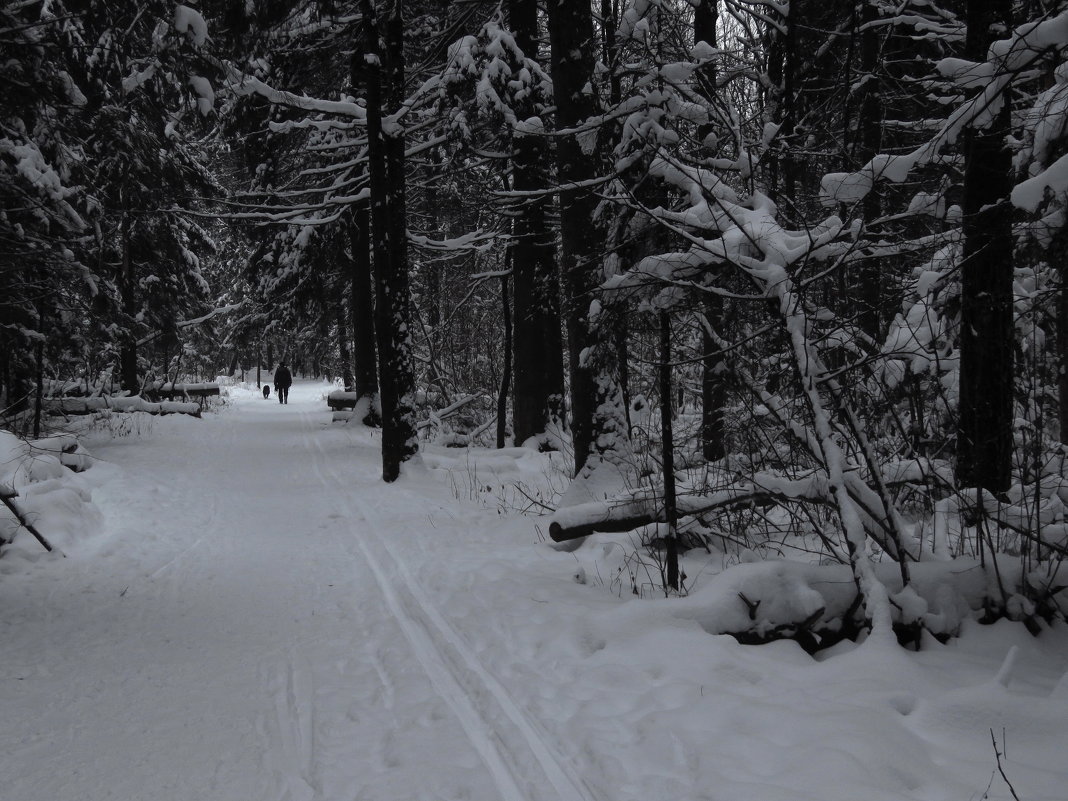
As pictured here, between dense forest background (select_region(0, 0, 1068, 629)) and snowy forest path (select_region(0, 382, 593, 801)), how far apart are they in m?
2.08

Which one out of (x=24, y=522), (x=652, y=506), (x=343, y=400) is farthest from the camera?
(x=343, y=400)

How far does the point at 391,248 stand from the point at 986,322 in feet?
30.8

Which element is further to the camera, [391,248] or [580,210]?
[391,248]

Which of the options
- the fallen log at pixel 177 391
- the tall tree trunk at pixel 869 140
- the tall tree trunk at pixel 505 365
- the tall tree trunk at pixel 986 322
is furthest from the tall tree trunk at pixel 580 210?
the fallen log at pixel 177 391

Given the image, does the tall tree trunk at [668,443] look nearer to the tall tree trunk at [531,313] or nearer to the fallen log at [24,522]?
the fallen log at [24,522]

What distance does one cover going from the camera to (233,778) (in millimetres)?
3348

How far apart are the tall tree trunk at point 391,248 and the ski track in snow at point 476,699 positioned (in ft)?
18.0

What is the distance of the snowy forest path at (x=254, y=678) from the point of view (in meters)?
3.36

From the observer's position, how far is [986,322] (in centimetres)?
532

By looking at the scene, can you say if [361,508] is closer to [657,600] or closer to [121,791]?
[657,600]

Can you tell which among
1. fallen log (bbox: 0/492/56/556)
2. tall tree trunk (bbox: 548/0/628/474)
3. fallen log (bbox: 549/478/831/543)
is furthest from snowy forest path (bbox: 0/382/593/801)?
tall tree trunk (bbox: 548/0/628/474)

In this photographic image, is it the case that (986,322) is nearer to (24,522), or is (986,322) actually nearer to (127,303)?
(24,522)

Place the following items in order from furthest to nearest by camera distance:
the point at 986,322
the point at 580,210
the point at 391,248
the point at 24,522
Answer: the point at 391,248 < the point at 580,210 < the point at 24,522 < the point at 986,322

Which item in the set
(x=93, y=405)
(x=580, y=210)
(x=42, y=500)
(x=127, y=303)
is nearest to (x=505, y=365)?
(x=580, y=210)
